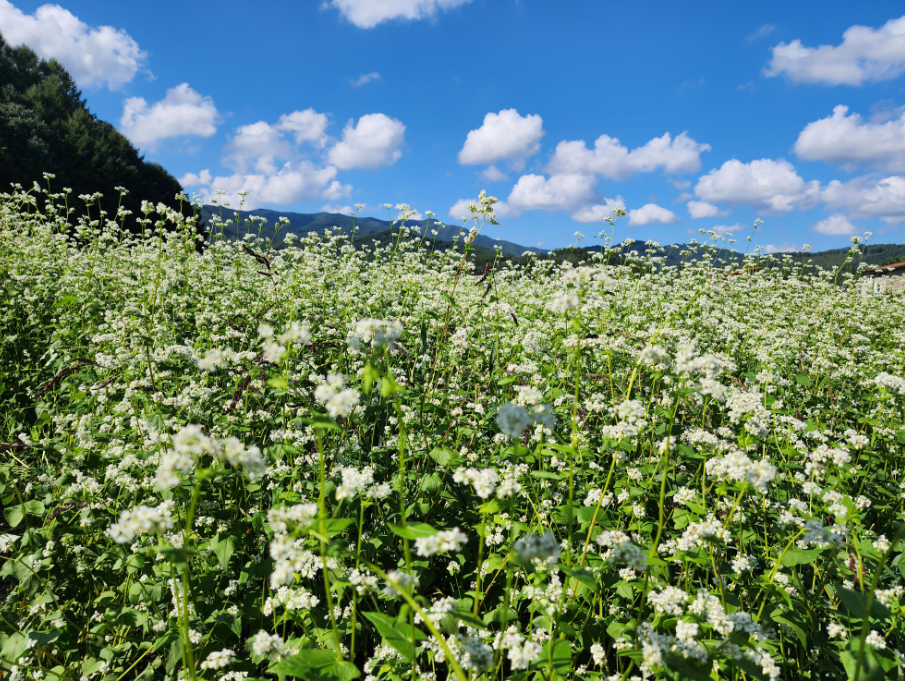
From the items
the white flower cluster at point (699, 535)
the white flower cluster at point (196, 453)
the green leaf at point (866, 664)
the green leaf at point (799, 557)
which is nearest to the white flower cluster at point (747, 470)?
the white flower cluster at point (699, 535)

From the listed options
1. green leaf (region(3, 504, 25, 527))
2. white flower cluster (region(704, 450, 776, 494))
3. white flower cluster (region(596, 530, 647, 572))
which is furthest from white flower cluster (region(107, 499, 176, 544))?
white flower cluster (region(704, 450, 776, 494))

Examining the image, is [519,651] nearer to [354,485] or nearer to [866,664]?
[354,485]

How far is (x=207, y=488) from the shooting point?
14.0 feet

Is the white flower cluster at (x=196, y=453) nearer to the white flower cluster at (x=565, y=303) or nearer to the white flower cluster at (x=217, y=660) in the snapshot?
the white flower cluster at (x=217, y=660)

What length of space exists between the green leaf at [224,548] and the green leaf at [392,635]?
5.31 feet

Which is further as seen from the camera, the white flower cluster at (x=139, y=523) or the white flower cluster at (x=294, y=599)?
the white flower cluster at (x=294, y=599)

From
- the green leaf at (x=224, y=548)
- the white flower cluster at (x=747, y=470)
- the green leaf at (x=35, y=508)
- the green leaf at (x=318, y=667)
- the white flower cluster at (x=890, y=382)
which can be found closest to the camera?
the green leaf at (x=318, y=667)

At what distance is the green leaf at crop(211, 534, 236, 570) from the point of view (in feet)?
10.7

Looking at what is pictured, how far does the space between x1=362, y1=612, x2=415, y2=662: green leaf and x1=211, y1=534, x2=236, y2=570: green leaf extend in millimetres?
1618

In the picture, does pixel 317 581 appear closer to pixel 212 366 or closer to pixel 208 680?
pixel 208 680

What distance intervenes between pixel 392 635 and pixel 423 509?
4.72 ft

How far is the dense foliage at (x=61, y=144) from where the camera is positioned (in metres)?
43.8

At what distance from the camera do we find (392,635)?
222cm

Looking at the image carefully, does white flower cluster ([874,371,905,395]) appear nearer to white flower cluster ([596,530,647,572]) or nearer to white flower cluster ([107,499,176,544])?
white flower cluster ([596,530,647,572])
